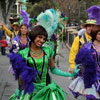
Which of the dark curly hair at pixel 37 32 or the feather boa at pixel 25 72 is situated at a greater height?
the dark curly hair at pixel 37 32

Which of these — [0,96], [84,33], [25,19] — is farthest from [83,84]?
[25,19]

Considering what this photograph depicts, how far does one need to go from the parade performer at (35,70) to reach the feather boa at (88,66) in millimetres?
545

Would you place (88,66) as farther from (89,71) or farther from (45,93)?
(45,93)

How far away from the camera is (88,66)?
3959 mm

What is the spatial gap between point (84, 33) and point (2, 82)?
10.9 feet

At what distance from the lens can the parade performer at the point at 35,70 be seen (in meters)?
3.31

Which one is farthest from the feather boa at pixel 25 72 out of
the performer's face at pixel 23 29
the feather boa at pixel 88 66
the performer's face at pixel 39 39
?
the performer's face at pixel 23 29

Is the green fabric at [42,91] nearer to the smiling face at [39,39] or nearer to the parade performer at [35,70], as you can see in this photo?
the parade performer at [35,70]

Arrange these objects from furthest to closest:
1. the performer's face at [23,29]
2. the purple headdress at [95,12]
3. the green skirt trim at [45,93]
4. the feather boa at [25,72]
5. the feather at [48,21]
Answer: the performer's face at [23,29]
the purple headdress at [95,12]
the feather at [48,21]
the green skirt trim at [45,93]
the feather boa at [25,72]

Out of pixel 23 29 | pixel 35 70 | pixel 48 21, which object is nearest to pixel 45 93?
pixel 35 70

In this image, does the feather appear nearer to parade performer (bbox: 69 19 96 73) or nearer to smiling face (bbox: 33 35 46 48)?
smiling face (bbox: 33 35 46 48)

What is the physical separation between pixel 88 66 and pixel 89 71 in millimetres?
73

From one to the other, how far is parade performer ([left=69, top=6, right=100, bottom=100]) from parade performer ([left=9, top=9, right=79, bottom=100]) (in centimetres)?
56

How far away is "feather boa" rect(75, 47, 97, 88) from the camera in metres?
3.95
